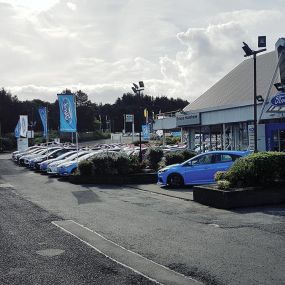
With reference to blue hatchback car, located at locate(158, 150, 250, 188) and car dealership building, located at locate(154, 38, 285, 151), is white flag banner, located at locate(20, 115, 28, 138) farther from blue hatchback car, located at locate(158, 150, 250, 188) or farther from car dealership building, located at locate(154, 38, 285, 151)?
blue hatchback car, located at locate(158, 150, 250, 188)

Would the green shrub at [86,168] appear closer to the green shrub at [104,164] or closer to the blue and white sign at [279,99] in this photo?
the green shrub at [104,164]

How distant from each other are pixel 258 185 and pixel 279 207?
3.77ft

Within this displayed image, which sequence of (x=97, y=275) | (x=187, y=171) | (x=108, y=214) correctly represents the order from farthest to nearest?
(x=187, y=171) < (x=108, y=214) < (x=97, y=275)

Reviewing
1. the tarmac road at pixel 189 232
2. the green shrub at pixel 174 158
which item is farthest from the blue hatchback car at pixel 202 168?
the green shrub at pixel 174 158

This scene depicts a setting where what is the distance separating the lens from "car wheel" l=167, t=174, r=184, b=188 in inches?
803

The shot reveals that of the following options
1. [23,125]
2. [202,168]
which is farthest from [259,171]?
[23,125]

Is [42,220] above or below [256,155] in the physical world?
below

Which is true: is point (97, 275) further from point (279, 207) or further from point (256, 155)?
point (256, 155)

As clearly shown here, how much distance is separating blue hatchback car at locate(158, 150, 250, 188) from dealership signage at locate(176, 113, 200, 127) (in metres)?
19.4

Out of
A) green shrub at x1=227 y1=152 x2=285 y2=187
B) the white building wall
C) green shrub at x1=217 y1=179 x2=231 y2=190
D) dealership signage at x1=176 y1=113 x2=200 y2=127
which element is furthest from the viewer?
dealership signage at x1=176 y1=113 x2=200 y2=127

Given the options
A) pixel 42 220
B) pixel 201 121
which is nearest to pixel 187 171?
pixel 42 220

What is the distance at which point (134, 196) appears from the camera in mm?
18047

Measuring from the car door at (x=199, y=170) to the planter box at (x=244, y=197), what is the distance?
5.34 meters

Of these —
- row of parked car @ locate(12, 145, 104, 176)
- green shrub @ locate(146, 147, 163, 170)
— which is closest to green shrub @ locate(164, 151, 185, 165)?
green shrub @ locate(146, 147, 163, 170)
